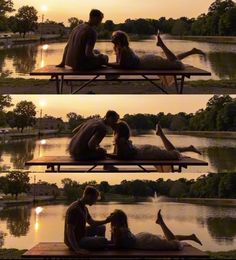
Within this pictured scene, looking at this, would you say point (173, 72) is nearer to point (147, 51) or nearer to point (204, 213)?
point (147, 51)

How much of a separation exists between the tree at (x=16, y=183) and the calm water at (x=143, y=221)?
109 millimetres

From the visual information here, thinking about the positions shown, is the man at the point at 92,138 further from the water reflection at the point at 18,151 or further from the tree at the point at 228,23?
the tree at the point at 228,23

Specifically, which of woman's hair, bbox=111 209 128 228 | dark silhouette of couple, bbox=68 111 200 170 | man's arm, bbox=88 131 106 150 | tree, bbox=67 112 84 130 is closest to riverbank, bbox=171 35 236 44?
tree, bbox=67 112 84 130

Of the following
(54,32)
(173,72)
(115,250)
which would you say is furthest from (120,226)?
(54,32)

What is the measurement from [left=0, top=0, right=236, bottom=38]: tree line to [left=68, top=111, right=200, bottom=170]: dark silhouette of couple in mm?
1087

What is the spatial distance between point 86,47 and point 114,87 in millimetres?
1050

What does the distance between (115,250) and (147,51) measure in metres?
1.46

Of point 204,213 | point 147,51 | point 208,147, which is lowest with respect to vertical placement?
point 204,213

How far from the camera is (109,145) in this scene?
16.9 feet

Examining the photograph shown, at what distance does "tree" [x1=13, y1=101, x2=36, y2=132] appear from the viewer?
5219mm

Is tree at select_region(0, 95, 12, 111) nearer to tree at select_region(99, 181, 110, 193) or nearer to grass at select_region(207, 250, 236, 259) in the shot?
tree at select_region(99, 181, 110, 193)

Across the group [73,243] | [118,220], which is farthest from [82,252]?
[118,220]

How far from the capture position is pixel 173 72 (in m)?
4.29

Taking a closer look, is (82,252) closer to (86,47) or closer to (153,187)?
(86,47)
